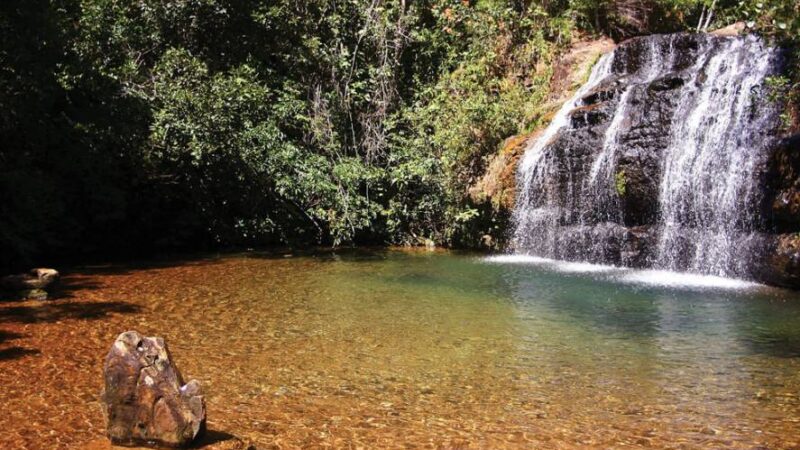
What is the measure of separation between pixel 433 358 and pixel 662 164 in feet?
27.2

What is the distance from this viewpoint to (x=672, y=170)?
13.2 m

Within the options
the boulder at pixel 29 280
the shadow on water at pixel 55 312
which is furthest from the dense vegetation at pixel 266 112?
the shadow on water at pixel 55 312

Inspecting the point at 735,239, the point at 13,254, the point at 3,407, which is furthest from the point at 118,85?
the point at 735,239

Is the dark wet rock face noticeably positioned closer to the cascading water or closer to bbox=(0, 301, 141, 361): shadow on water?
the cascading water

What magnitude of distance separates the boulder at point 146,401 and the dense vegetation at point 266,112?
26.1ft

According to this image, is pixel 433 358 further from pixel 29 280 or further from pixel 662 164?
pixel 662 164

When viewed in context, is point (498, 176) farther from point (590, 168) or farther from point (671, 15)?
point (671, 15)

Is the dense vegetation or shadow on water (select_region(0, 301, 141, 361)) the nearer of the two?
shadow on water (select_region(0, 301, 141, 361))

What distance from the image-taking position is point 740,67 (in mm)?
13531

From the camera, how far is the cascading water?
12.3m

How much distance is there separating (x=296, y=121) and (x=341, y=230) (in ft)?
11.3

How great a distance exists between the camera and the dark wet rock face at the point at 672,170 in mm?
11828

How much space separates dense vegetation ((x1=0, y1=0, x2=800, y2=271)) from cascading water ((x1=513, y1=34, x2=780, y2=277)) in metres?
1.35

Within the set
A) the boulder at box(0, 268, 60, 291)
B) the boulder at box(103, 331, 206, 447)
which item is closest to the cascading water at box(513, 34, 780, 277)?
the boulder at box(0, 268, 60, 291)
